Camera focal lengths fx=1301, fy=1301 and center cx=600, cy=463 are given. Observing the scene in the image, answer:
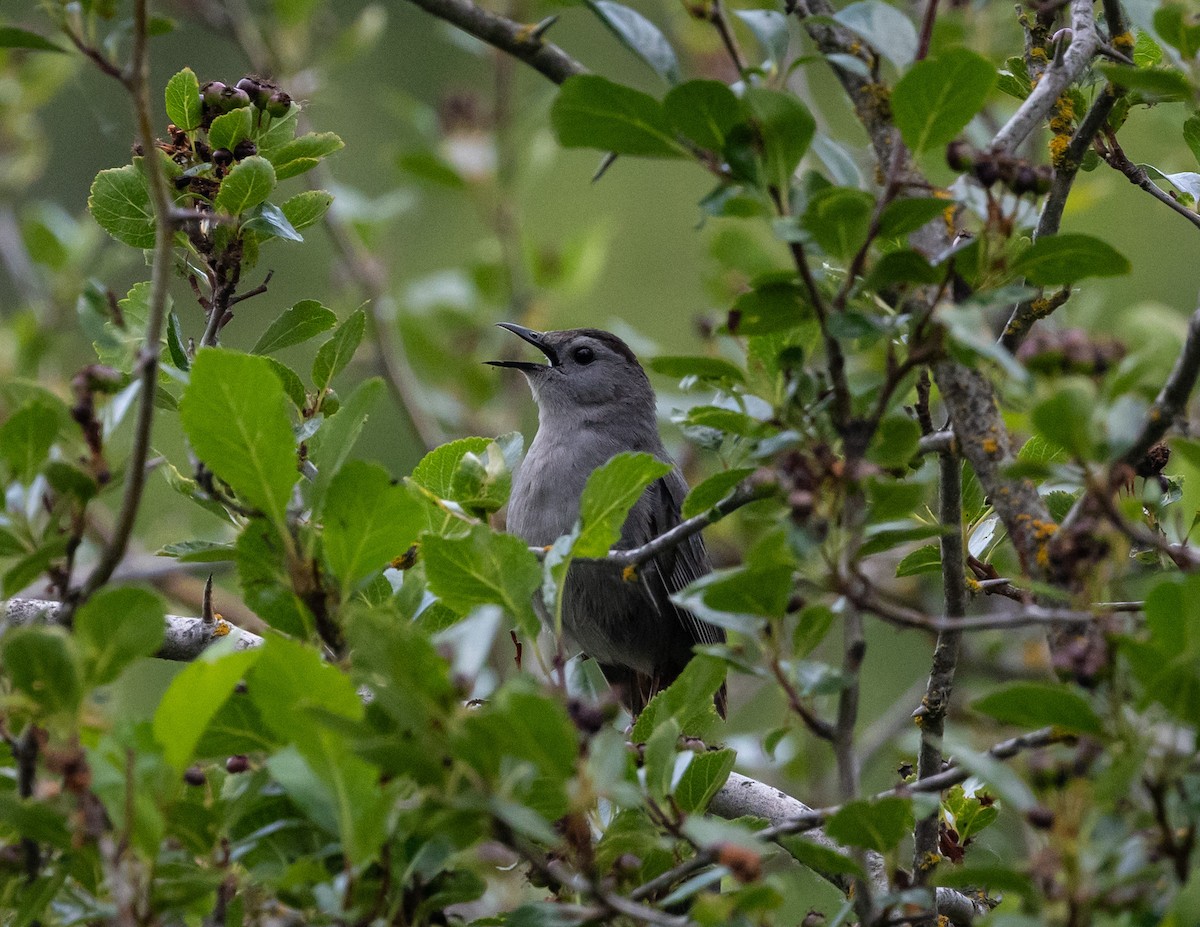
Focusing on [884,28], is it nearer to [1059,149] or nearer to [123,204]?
[1059,149]

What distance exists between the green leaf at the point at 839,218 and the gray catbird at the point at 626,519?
3.31 m

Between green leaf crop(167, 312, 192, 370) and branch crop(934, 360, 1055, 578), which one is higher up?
branch crop(934, 360, 1055, 578)

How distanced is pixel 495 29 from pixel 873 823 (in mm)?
3031

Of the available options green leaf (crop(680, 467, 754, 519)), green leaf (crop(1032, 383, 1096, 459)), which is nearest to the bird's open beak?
green leaf (crop(680, 467, 754, 519))

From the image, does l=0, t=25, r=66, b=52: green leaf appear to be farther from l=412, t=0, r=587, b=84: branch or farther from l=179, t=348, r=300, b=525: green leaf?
l=412, t=0, r=587, b=84: branch

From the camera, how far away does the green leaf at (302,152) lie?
2.78 metres

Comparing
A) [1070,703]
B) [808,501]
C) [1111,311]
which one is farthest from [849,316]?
[1111,311]

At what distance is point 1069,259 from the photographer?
6.54 feet

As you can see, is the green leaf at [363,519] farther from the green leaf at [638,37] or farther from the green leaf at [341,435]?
the green leaf at [638,37]

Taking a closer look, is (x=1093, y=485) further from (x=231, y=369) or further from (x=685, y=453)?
(x=685, y=453)

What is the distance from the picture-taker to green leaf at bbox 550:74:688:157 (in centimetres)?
197

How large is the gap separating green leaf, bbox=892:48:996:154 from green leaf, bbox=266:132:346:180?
4.21 ft

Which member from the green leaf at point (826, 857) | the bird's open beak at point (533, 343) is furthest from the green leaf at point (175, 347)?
the bird's open beak at point (533, 343)

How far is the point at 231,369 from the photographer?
1977 millimetres
